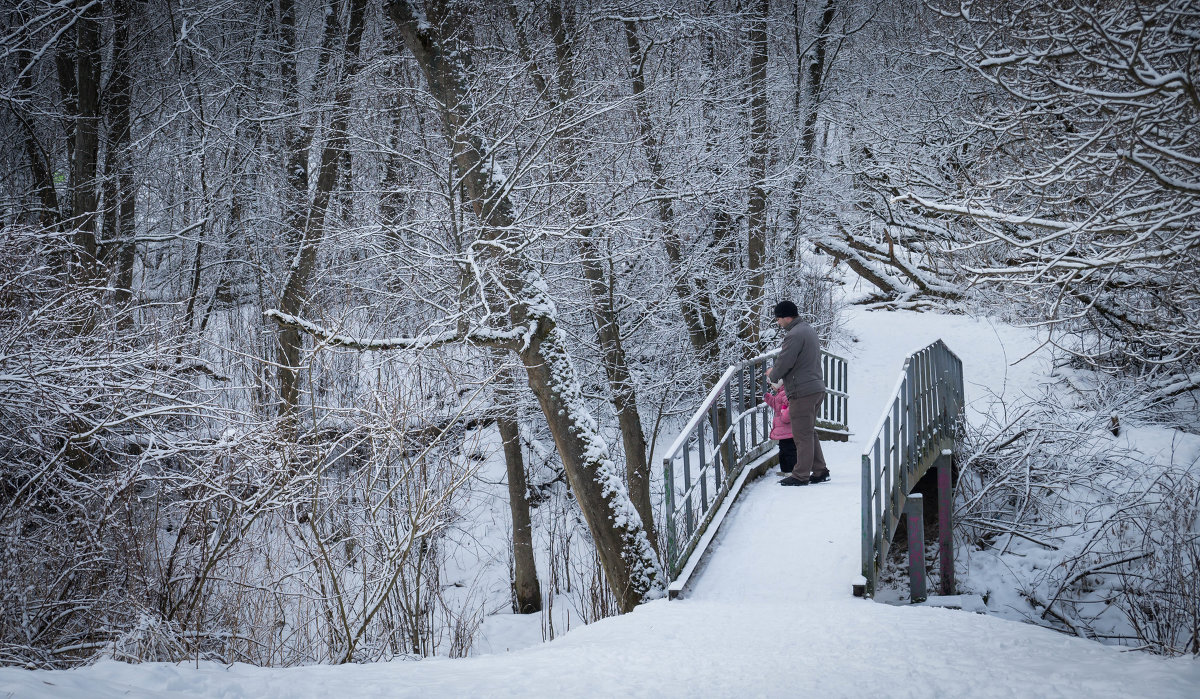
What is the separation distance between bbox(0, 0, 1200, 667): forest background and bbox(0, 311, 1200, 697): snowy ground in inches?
66.4

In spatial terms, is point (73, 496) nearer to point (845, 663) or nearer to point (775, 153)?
point (845, 663)

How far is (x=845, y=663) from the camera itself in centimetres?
467

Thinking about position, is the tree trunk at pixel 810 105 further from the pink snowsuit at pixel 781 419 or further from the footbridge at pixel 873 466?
the pink snowsuit at pixel 781 419

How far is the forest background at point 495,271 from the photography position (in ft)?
20.5

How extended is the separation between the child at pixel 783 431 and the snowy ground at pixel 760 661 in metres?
1.41

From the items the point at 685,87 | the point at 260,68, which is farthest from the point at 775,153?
the point at 260,68

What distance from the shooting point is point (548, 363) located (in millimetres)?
9312

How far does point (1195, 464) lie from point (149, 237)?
51.6 ft

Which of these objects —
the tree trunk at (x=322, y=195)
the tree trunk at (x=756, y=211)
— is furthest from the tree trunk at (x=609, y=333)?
the tree trunk at (x=322, y=195)

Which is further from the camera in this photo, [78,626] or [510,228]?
[510,228]

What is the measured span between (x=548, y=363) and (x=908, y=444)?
159 inches

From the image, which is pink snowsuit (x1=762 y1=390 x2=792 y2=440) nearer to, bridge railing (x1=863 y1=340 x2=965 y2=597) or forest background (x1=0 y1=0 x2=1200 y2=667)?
bridge railing (x1=863 y1=340 x2=965 y2=597)

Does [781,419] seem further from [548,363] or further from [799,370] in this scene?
[548,363]

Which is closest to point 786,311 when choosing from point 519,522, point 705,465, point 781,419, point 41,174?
point 781,419
